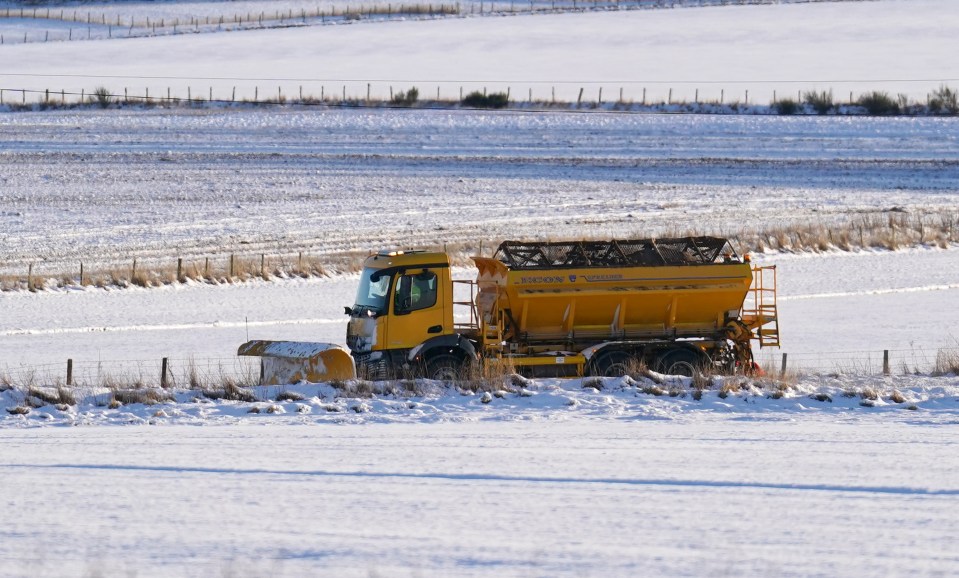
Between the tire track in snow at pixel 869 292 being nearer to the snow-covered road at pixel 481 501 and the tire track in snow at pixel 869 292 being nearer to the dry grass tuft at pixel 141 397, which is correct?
the snow-covered road at pixel 481 501

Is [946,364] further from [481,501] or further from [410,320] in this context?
[481,501]

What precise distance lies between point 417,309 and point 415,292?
23 cm

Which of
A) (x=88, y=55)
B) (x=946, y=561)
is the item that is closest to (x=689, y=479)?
(x=946, y=561)

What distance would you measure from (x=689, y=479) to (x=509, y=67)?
→ 68735 millimetres

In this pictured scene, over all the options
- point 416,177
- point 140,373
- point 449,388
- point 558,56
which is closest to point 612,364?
point 449,388

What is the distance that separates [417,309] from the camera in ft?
61.3

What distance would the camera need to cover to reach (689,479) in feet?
37.3

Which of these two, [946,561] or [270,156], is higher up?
[270,156]

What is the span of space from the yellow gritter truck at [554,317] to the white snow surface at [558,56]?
158ft


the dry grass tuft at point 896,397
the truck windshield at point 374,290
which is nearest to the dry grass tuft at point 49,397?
the truck windshield at point 374,290

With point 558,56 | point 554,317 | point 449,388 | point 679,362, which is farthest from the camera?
point 558,56

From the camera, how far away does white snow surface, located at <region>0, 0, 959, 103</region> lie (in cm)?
7038

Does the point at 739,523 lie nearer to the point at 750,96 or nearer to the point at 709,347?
the point at 709,347

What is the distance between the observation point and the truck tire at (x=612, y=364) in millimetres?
18812
